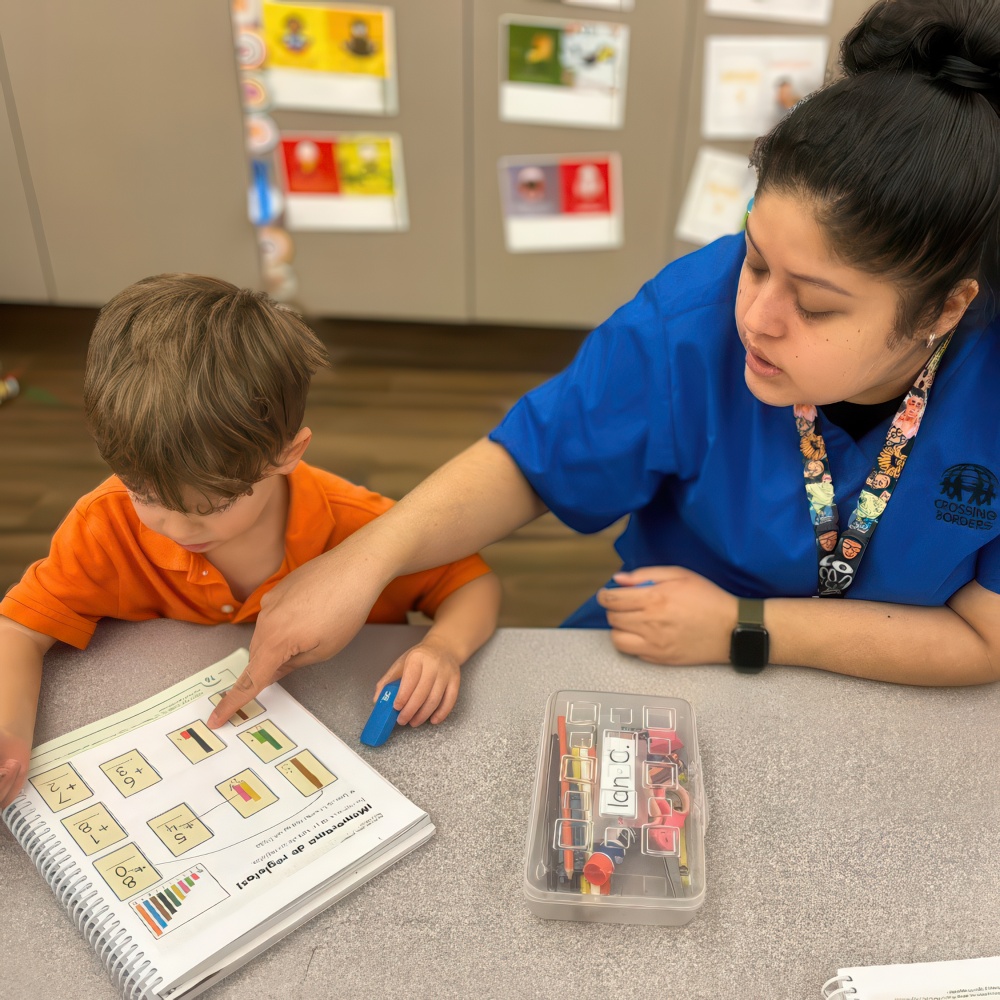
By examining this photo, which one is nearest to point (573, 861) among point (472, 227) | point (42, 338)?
point (472, 227)

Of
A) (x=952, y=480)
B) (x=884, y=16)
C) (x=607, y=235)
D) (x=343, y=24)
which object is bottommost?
(x=607, y=235)

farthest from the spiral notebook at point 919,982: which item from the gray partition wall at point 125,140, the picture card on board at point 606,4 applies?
the gray partition wall at point 125,140

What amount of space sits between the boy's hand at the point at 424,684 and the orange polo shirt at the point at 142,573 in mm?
146

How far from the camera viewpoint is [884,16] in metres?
0.70

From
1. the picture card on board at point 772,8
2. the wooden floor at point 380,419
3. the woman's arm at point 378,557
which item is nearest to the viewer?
the woman's arm at point 378,557

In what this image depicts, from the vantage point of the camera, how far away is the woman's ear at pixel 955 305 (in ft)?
2.30

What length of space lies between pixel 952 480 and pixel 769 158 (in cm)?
32

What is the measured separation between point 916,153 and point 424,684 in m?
0.53

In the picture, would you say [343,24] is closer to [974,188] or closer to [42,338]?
[42,338]

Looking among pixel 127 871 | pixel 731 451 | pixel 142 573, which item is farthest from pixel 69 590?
pixel 731 451

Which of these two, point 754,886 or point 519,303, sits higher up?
point 754,886

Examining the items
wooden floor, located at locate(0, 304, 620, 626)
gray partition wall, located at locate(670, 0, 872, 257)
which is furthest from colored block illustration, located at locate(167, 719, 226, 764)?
gray partition wall, located at locate(670, 0, 872, 257)

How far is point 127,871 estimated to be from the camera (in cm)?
62

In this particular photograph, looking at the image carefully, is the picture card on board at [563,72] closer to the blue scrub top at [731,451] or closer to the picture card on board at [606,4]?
the picture card on board at [606,4]
